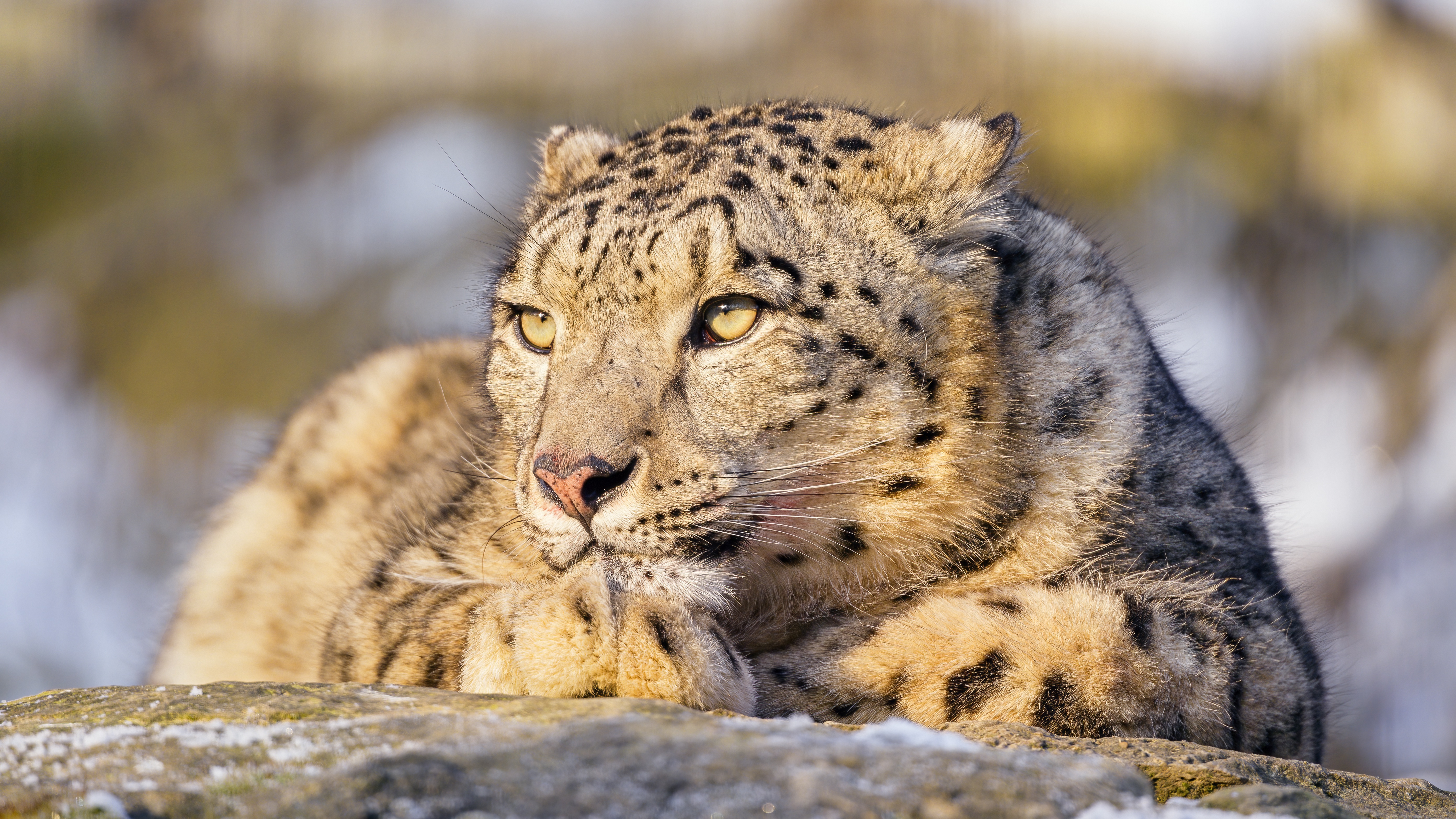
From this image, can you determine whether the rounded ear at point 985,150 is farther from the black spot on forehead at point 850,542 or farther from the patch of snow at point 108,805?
the patch of snow at point 108,805

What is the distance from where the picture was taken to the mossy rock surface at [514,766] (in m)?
1.80

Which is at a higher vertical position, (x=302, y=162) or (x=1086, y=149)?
(x=302, y=162)

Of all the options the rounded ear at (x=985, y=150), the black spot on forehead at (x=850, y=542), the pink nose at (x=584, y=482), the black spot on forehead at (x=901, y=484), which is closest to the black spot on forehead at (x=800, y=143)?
the rounded ear at (x=985, y=150)

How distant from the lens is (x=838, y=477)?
133 inches

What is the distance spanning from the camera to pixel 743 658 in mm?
2998

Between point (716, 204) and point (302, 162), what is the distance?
34.5 feet

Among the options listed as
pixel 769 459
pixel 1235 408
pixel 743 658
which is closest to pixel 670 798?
pixel 743 658

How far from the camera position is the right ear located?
4.26 metres

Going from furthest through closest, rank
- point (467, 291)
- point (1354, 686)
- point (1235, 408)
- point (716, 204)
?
point (1354, 686)
point (1235, 408)
point (467, 291)
point (716, 204)

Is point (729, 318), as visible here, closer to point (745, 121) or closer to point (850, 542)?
point (850, 542)

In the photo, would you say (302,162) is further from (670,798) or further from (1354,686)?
(670,798)

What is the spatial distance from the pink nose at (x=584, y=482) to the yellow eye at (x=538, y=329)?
755 mm


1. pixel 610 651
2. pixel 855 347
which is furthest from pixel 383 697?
pixel 855 347

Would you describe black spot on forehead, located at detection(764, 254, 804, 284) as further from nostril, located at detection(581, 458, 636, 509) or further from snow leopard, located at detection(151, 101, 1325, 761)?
nostril, located at detection(581, 458, 636, 509)
